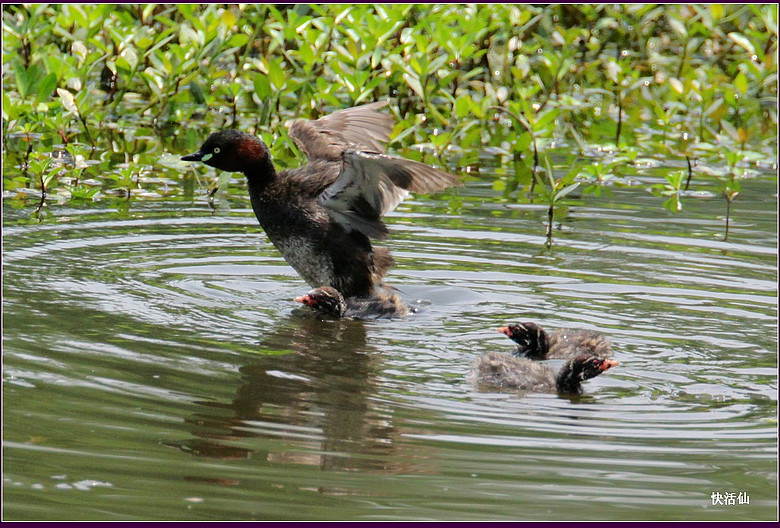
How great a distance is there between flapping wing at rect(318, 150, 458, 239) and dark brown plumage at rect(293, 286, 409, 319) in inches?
18.4

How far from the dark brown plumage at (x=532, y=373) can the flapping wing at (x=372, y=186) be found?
58.8 inches

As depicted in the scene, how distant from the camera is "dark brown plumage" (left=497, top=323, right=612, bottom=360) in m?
6.18

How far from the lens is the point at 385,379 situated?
569cm

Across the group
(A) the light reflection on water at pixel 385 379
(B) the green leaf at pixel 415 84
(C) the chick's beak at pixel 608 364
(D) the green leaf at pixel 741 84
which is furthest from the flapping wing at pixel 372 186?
(D) the green leaf at pixel 741 84

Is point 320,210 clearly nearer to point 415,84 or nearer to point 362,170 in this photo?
point 362,170

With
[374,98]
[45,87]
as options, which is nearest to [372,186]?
[45,87]

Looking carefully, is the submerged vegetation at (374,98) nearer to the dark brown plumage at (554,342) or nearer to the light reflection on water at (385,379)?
the light reflection on water at (385,379)

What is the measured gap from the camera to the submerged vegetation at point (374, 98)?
9.94m

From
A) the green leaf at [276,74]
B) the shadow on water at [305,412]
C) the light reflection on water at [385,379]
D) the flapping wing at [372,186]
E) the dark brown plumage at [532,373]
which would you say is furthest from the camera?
the green leaf at [276,74]

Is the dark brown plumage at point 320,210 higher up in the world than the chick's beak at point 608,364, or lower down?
higher up

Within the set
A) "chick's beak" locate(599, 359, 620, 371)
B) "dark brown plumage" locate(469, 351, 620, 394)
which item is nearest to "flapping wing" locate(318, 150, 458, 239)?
"dark brown plumage" locate(469, 351, 620, 394)

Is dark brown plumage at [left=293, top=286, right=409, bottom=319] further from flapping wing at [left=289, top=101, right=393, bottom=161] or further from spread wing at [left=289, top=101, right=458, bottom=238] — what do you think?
flapping wing at [left=289, top=101, right=393, bottom=161]

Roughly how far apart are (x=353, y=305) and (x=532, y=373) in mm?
1906

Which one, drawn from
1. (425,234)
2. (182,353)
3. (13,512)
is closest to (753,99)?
(425,234)
